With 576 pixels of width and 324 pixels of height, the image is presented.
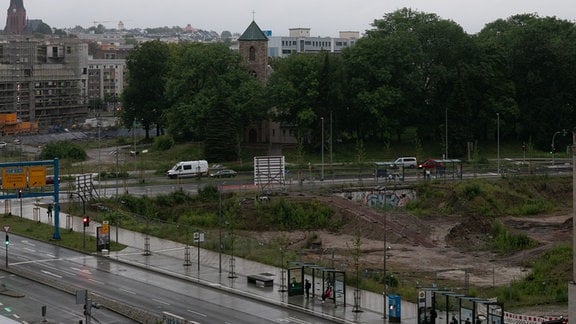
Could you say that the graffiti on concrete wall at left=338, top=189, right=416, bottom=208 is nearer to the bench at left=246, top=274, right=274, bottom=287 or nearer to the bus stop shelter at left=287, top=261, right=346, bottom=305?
the bench at left=246, top=274, right=274, bottom=287

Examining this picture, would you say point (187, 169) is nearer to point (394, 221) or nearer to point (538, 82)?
point (394, 221)

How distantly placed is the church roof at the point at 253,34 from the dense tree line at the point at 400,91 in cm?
534

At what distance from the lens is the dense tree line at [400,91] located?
115 m

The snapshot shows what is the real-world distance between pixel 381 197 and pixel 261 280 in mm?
35065

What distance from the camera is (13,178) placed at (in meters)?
72.8

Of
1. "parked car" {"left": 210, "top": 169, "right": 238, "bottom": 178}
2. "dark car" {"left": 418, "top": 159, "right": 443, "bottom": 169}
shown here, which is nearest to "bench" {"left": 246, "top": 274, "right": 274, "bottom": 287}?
"parked car" {"left": 210, "top": 169, "right": 238, "bottom": 178}

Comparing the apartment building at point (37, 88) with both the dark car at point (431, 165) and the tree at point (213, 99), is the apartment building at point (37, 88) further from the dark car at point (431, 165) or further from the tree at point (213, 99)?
the dark car at point (431, 165)

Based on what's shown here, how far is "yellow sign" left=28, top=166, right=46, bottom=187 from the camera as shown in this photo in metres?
73.7

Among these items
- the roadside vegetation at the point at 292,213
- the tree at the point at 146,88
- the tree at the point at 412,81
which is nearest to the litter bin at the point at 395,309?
the roadside vegetation at the point at 292,213

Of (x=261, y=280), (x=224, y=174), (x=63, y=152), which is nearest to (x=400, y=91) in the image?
(x=224, y=174)

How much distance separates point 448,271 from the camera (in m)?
66.8

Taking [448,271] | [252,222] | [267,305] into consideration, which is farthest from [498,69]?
[267,305]

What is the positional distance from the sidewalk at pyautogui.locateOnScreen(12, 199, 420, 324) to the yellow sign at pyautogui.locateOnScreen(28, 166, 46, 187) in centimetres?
549

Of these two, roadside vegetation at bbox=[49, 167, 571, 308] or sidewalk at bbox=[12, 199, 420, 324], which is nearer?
sidewalk at bbox=[12, 199, 420, 324]
